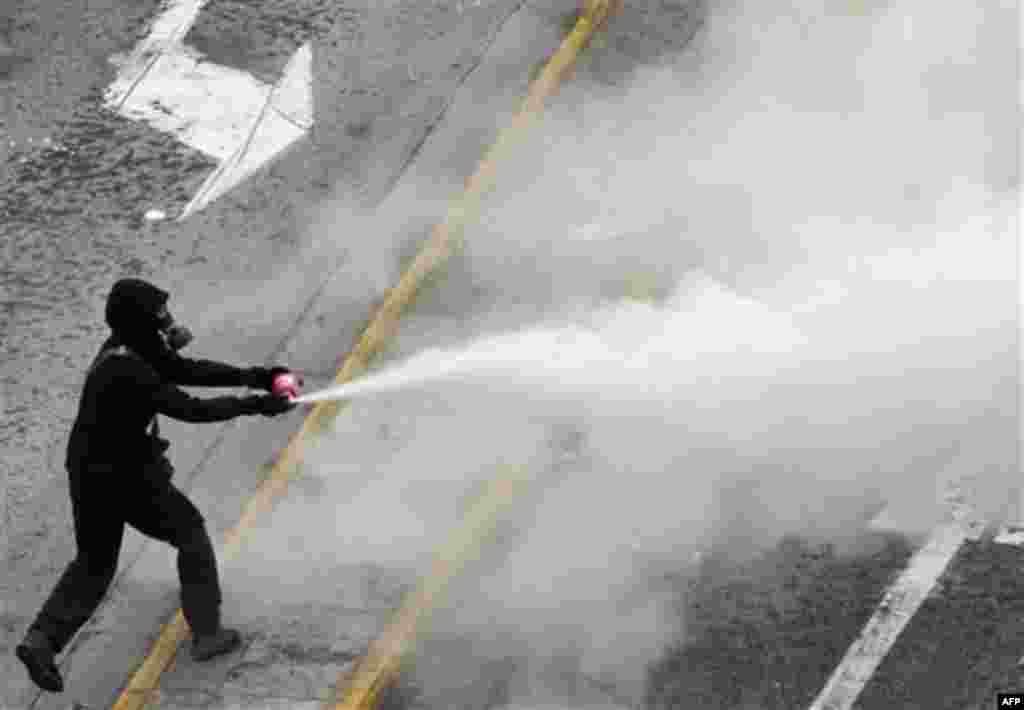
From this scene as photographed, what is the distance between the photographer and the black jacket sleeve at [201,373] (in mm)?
10672

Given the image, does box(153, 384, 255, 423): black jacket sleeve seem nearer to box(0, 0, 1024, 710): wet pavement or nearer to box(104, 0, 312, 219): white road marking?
box(0, 0, 1024, 710): wet pavement

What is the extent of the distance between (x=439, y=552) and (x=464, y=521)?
0.72 feet

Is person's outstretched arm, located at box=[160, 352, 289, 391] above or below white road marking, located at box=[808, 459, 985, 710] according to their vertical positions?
above

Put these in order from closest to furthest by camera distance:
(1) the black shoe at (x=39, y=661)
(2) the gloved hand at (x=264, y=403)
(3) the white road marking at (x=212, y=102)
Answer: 1. (2) the gloved hand at (x=264, y=403)
2. (1) the black shoe at (x=39, y=661)
3. (3) the white road marking at (x=212, y=102)

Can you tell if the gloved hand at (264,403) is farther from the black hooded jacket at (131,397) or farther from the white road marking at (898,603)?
the white road marking at (898,603)

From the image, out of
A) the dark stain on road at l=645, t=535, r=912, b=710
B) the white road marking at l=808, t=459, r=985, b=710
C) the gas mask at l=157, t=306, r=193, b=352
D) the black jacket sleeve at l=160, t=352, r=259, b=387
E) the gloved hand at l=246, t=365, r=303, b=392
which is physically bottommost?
the dark stain on road at l=645, t=535, r=912, b=710

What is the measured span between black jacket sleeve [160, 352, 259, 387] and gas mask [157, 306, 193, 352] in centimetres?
8

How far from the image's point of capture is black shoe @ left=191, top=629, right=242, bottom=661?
10914 millimetres

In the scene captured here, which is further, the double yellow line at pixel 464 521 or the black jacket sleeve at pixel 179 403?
the double yellow line at pixel 464 521

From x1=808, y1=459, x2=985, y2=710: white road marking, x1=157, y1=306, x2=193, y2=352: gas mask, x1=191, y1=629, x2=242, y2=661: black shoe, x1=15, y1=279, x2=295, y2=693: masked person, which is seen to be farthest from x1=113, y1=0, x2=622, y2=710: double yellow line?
x1=808, y1=459, x2=985, y2=710: white road marking

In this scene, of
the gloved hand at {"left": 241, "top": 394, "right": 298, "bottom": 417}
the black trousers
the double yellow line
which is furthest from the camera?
the double yellow line

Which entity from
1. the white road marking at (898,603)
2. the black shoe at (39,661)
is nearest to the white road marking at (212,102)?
the black shoe at (39,661)

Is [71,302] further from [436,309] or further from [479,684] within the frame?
[479,684]

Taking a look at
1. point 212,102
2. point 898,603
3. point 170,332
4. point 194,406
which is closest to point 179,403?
point 194,406
